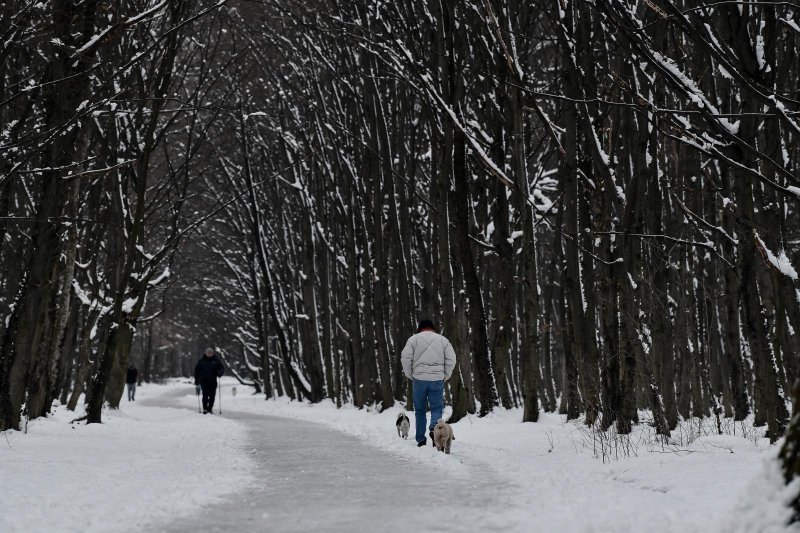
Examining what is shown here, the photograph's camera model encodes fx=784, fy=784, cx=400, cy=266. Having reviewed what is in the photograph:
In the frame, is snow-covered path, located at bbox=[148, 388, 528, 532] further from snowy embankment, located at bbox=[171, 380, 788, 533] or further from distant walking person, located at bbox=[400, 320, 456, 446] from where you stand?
distant walking person, located at bbox=[400, 320, 456, 446]

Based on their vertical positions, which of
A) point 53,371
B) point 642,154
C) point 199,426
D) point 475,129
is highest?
point 475,129

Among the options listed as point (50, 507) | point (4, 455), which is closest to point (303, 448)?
point (4, 455)

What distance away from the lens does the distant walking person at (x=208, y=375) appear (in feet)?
73.0

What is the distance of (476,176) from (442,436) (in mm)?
8236

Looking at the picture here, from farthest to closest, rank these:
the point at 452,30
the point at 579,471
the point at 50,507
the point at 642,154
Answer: the point at 452,30, the point at 642,154, the point at 579,471, the point at 50,507

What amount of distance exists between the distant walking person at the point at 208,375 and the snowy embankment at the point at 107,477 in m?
9.19

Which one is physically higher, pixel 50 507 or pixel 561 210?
pixel 561 210

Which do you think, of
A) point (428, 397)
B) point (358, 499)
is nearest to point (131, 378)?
point (428, 397)

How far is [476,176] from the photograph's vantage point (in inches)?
651

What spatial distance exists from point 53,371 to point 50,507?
10742 millimetres

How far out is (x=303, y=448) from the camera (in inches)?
428

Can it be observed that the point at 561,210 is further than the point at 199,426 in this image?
No

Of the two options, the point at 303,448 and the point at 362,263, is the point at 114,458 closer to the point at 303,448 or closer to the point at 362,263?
the point at 303,448

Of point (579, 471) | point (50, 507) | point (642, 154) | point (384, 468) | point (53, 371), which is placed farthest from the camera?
point (53, 371)
